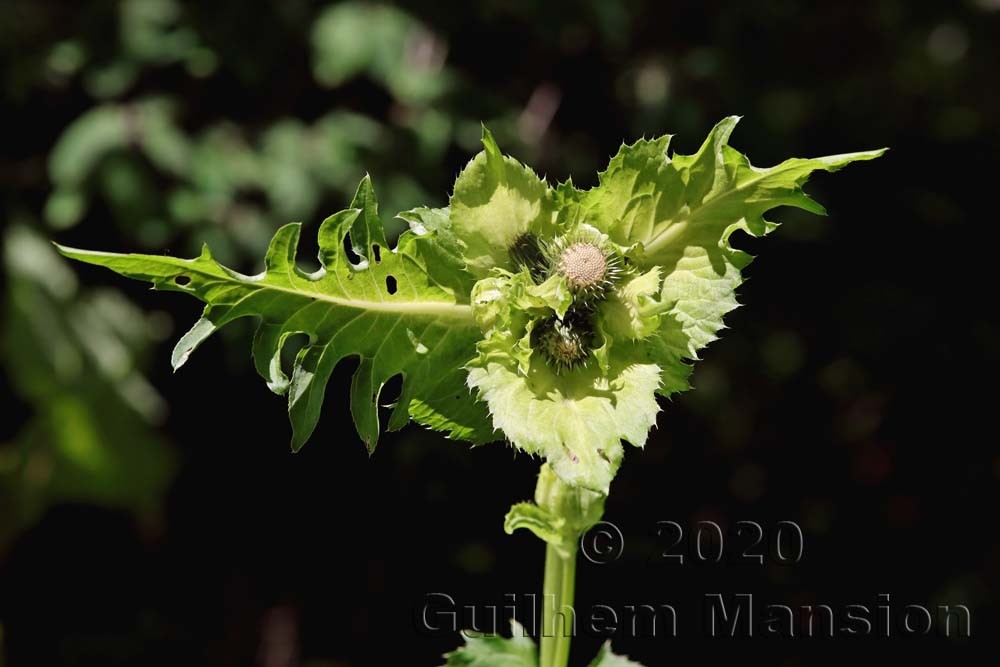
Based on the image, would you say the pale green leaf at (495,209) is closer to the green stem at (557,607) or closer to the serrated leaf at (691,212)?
the serrated leaf at (691,212)

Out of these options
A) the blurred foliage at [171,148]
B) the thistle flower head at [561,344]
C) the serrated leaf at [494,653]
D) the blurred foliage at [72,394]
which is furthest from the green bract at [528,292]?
the blurred foliage at [72,394]

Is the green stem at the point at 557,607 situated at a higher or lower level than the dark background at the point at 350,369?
lower

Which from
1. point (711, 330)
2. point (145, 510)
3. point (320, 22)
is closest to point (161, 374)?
point (145, 510)

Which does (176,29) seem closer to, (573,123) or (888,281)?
(573,123)

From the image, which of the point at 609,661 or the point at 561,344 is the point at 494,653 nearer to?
the point at 609,661

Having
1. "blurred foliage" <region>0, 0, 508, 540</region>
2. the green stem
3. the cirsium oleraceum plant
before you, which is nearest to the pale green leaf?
the cirsium oleraceum plant

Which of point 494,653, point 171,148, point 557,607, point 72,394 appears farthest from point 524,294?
point 72,394
